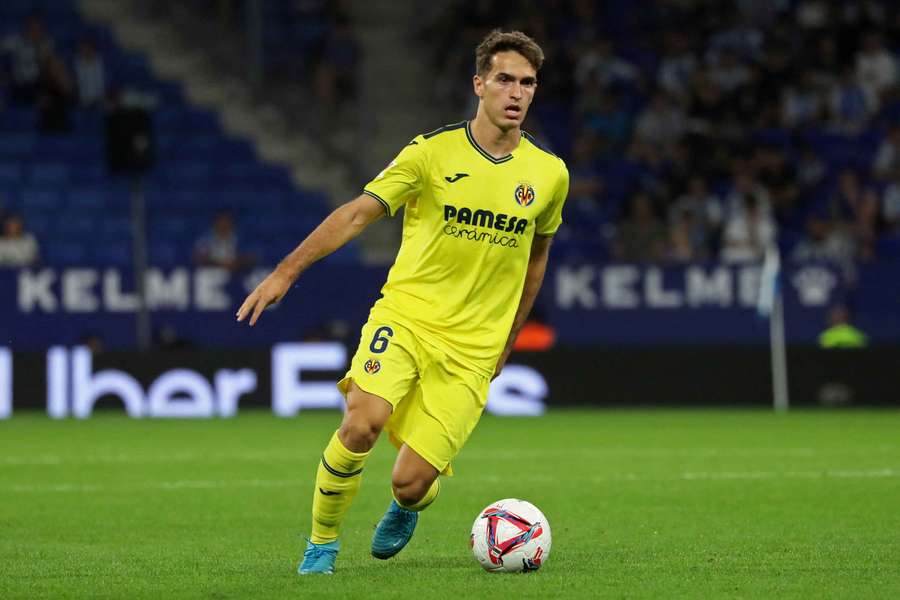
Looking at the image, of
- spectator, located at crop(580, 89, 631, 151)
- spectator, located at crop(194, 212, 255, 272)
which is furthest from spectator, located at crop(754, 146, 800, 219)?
spectator, located at crop(194, 212, 255, 272)

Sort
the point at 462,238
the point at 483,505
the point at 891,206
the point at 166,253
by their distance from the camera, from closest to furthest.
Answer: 1. the point at 462,238
2. the point at 483,505
3. the point at 891,206
4. the point at 166,253

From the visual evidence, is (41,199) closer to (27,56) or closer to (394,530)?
(27,56)

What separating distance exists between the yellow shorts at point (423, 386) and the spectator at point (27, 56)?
16.9 metres

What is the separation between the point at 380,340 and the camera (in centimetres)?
714

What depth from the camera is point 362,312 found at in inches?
795

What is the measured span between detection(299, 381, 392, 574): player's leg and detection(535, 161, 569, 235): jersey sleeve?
1149mm

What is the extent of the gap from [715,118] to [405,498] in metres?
15.8

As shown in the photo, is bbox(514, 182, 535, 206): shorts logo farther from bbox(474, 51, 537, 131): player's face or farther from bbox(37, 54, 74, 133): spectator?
bbox(37, 54, 74, 133): spectator

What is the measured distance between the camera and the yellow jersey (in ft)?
23.7

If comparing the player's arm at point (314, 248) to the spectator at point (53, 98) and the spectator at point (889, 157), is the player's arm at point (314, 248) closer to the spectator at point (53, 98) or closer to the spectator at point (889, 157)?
the spectator at point (889, 157)

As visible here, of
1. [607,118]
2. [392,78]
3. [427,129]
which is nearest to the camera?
[607,118]

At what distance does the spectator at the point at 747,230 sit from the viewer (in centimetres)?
2011

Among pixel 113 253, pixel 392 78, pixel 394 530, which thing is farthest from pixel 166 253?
pixel 394 530

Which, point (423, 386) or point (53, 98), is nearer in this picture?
point (423, 386)
